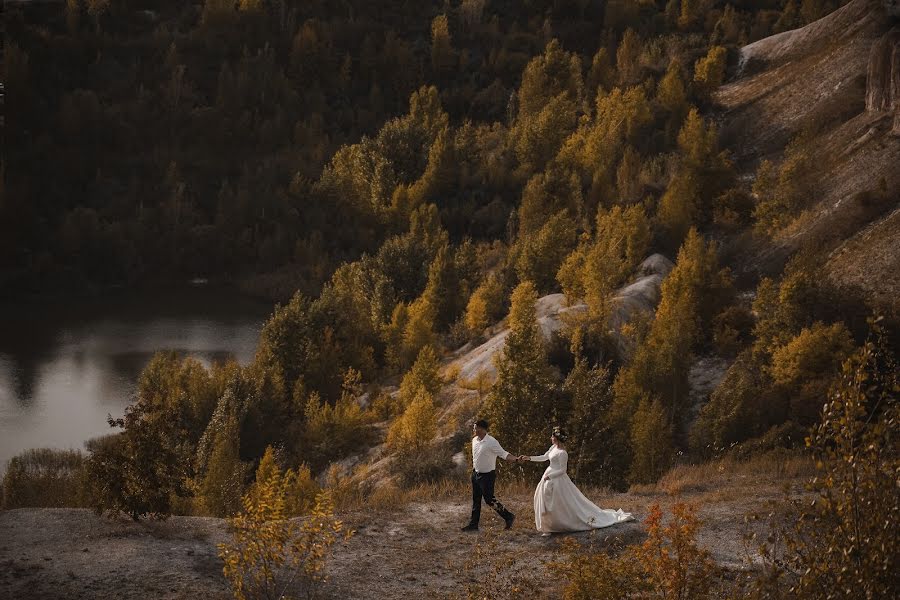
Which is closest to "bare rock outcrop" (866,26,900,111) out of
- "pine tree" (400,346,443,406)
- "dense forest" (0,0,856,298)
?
"dense forest" (0,0,856,298)

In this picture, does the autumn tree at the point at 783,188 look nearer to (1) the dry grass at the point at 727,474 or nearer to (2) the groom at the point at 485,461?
(1) the dry grass at the point at 727,474

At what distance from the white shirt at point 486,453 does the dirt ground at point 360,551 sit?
1.31m

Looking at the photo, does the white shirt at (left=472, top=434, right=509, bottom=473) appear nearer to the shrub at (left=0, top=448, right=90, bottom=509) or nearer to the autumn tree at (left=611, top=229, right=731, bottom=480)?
the autumn tree at (left=611, top=229, right=731, bottom=480)

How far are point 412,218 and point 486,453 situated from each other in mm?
47544

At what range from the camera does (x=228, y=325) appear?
210 ft

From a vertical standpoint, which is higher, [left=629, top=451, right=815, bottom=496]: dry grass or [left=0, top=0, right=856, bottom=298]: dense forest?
[left=0, top=0, right=856, bottom=298]: dense forest

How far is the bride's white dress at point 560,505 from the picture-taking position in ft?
55.9

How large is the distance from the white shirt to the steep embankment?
20722mm

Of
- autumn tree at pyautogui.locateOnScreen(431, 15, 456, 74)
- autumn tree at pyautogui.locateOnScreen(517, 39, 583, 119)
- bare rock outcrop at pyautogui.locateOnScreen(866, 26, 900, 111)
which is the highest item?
autumn tree at pyautogui.locateOnScreen(431, 15, 456, 74)

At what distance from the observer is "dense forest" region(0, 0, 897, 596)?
93.8 ft

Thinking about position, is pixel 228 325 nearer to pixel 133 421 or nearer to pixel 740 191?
pixel 740 191

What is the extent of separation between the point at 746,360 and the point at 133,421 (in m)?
21.6

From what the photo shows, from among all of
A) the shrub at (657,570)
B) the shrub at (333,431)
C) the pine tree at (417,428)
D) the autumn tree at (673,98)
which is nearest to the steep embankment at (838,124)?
the autumn tree at (673,98)

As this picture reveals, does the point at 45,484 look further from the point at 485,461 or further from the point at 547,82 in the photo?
the point at 547,82
